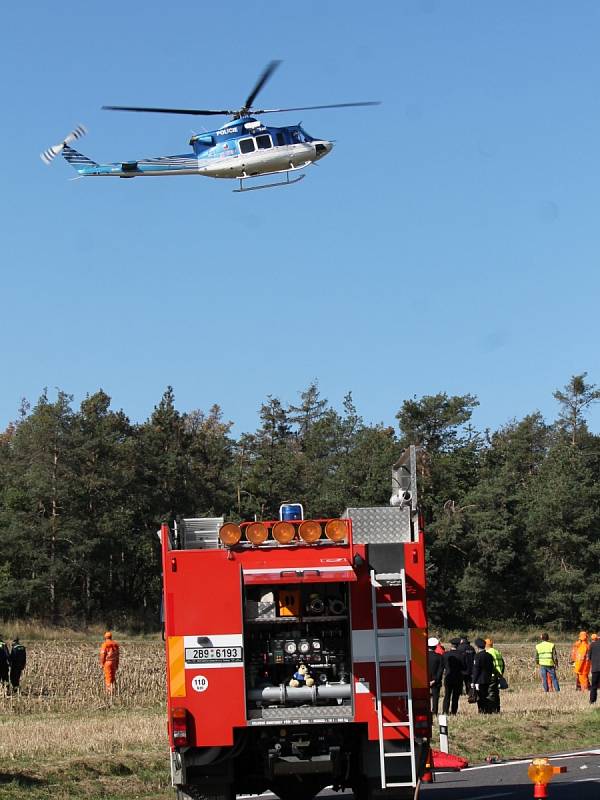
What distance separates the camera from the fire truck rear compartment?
12.0 m

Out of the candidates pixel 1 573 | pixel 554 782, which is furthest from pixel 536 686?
pixel 1 573

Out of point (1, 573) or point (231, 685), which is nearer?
point (231, 685)

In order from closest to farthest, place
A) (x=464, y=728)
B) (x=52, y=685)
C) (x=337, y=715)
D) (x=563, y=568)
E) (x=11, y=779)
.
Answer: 1. (x=337, y=715)
2. (x=11, y=779)
3. (x=464, y=728)
4. (x=52, y=685)
5. (x=563, y=568)

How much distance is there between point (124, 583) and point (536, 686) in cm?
5358

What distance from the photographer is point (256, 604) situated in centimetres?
1222

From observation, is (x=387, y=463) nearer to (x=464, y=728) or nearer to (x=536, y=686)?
(x=536, y=686)

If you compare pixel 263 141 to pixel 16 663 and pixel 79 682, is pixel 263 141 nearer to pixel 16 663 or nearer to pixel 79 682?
pixel 79 682

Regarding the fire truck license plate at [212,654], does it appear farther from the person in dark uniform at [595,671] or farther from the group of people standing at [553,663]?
the group of people standing at [553,663]

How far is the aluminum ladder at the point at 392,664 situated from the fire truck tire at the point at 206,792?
147 cm

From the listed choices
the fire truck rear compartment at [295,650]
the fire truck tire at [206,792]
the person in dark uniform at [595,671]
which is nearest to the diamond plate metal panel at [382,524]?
the fire truck rear compartment at [295,650]

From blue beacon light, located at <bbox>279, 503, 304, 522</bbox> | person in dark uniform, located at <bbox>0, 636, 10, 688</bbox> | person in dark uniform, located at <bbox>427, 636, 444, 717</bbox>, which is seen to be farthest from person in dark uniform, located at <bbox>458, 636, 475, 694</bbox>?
blue beacon light, located at <bbox>279, 503, 304, 522</bbox>

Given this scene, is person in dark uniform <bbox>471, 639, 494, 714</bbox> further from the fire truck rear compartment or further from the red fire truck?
the fire truck rear compartment

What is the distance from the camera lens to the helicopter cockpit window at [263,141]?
40.5 metres

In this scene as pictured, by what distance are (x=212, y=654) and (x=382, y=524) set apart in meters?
1.90
